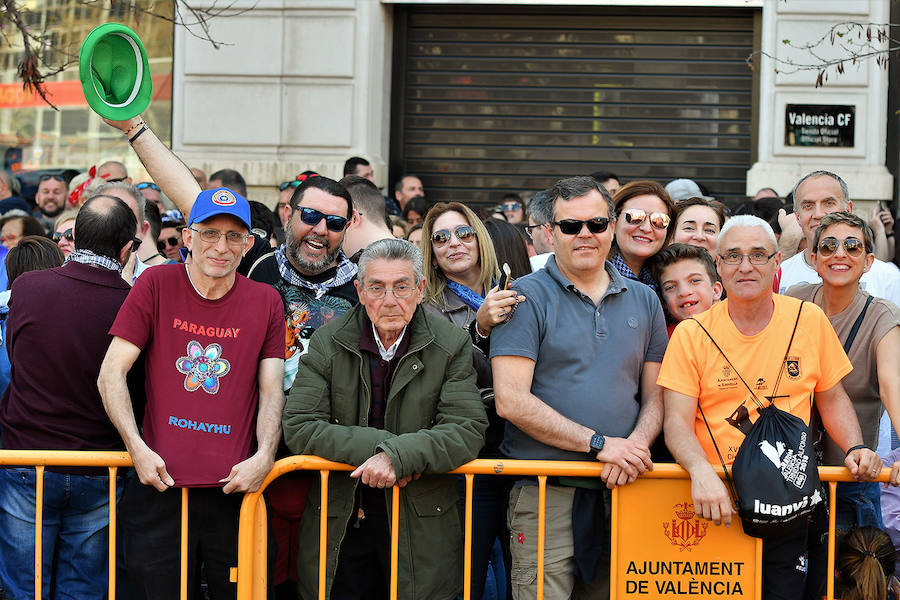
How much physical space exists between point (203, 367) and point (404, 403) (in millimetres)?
846

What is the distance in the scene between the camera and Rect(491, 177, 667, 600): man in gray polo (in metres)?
4.39

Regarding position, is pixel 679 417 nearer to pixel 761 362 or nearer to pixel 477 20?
pixel 761 362

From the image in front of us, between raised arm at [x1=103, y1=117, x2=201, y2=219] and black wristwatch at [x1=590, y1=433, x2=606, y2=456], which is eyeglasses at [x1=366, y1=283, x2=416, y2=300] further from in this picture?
raised arm at [x1=103, y1=117, x2=201, y2=219]

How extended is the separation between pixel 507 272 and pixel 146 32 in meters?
9.07

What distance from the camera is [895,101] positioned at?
11430 mm

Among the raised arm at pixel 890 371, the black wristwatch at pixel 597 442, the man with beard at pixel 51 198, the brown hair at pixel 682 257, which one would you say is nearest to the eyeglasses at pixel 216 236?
the black wristwatch at pixel 597 442

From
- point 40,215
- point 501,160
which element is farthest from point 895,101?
point 40,215

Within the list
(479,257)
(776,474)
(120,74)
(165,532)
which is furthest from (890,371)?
(120,74)

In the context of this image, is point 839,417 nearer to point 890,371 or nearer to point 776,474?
point 890,371

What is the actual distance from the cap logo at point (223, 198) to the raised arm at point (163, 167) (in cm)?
60

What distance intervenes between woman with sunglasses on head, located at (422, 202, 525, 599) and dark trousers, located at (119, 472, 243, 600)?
3.73 ft

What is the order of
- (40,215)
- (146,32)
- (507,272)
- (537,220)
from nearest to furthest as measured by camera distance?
(507,272), (537,220), (40,215), (146,32)

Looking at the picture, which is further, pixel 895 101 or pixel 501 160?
pixel 501 160

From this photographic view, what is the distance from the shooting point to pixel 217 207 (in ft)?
14.8
